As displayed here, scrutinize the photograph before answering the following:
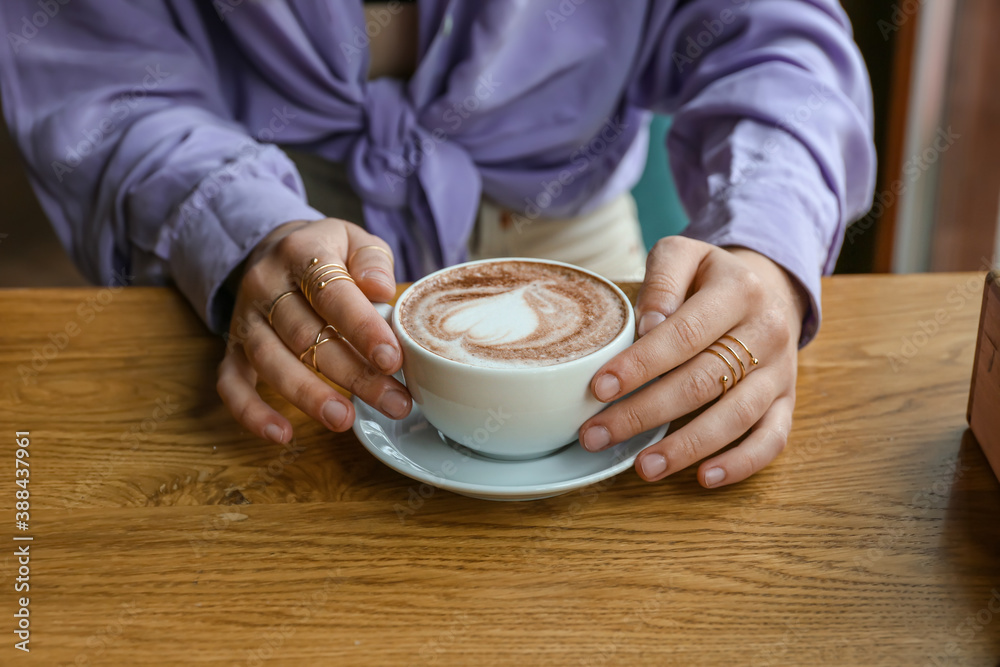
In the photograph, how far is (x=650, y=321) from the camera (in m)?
0.59

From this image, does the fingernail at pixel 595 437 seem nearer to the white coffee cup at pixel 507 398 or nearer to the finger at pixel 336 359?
the white coffee cup at pixel 507 398

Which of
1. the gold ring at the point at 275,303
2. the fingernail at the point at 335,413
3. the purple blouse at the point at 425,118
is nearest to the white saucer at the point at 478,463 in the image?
the fingernail at the point at 335,413

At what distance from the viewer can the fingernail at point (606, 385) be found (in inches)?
20.9

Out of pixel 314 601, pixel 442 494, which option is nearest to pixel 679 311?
pixel 442 494

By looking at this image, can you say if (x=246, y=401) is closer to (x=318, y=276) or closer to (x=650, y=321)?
(x=318, y=276)

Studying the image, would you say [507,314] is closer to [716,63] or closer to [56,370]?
[56,370]

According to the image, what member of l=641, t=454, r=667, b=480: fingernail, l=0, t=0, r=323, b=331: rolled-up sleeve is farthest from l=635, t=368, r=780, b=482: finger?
l=0, t=0, r=323, b=331: rolled-up sleeve

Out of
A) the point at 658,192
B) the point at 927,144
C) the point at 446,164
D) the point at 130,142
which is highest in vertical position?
the point at 130,142

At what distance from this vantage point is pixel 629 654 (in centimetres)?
43

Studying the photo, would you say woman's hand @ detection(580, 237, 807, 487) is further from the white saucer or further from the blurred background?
the blurred background

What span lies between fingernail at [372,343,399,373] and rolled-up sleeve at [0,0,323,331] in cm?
27

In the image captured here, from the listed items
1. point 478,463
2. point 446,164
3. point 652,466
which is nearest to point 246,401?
point 478,463

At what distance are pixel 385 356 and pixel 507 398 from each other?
0.10 meters

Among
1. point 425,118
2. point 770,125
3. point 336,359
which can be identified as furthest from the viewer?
point 425,118
